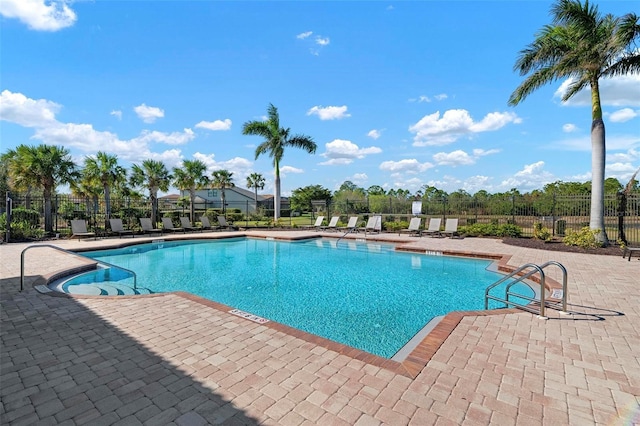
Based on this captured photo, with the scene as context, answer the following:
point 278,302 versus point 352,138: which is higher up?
point 352,138

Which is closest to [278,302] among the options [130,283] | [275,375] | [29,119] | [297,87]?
[275,375]

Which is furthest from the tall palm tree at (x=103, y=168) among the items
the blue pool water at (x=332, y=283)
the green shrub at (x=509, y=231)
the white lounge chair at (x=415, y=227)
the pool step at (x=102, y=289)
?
the green shrub at (x=509, y=231)

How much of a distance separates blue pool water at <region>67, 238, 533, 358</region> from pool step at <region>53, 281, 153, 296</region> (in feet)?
0.86

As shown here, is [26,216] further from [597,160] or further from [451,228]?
[597,160]

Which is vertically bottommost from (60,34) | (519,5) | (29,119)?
(29,119)

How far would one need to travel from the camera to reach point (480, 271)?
27.1ft

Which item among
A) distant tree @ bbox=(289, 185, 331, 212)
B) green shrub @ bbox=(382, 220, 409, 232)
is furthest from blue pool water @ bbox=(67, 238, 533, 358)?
distant tree @ bbox=(289, 185, 331, 212)

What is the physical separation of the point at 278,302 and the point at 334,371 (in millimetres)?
3292

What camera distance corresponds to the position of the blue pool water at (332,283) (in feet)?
15.9

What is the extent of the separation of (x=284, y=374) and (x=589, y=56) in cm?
1310

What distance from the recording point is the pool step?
6168mm

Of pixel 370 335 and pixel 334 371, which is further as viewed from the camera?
pixel 370 335

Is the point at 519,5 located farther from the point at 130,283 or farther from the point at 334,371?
the point at 130,283

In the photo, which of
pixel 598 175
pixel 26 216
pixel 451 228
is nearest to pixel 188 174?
pixel 26 216
